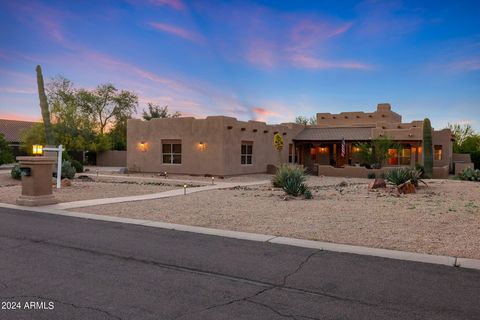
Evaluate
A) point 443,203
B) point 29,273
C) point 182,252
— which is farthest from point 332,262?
point 443,203

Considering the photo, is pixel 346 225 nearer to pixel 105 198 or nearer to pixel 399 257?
pixel 399 257

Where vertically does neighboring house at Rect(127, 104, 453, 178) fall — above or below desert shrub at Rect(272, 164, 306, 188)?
above

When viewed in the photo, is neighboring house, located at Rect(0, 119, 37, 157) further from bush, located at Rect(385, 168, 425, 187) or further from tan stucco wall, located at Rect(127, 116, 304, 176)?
bush, located at Rect(385, 168, 425, 187)

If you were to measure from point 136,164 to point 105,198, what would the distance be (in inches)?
647

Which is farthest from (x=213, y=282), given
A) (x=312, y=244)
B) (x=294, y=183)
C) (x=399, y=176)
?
(x=399, y=176)

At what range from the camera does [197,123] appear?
30.0 m

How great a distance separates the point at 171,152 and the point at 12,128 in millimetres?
40372

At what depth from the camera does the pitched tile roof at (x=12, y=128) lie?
191 feet

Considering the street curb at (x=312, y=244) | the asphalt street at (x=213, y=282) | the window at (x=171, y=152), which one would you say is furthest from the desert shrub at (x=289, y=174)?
the window at (x=171, y=152)

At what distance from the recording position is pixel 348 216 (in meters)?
12.0

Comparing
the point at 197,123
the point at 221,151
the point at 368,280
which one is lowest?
the point at 368,280

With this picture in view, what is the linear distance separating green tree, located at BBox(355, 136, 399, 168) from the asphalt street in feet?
85.9

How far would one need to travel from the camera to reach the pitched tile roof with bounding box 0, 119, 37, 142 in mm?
58219

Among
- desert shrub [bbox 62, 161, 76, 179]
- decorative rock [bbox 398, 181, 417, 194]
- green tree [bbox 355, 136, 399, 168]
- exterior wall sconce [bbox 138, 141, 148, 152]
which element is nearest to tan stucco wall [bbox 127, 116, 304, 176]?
exterior wall sconce [bbox 138, 141, 148, 152]
